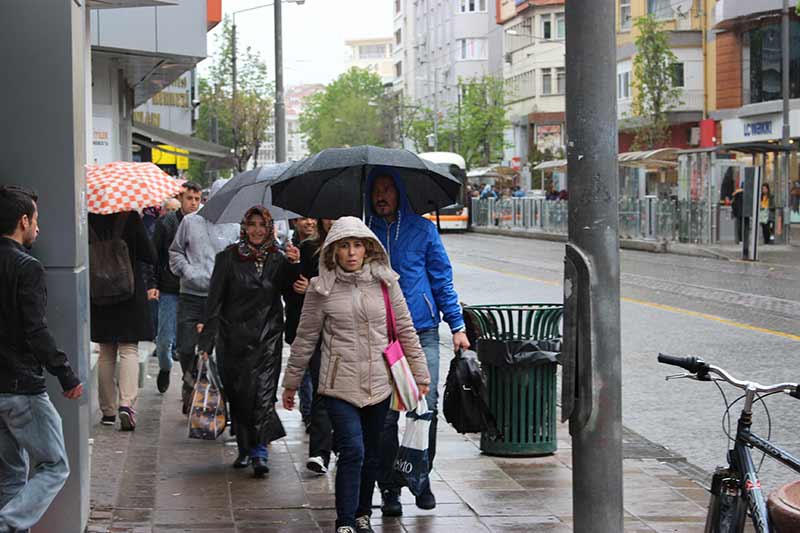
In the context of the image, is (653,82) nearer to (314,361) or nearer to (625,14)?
(625,14)

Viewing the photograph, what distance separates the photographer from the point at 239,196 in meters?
9.93

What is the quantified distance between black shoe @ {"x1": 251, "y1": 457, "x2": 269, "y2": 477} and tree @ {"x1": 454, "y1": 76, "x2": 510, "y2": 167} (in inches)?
2681

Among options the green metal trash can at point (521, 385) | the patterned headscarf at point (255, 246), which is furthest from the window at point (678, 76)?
the patterned headscarf at point (255, 246)

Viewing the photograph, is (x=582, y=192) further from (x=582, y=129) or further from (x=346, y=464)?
(x=346, y=464)

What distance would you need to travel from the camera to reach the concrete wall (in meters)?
5.91

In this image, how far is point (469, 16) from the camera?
99312 mm

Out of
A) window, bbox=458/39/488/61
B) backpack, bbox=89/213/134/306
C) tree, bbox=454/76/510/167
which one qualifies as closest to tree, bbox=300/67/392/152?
window, bbox=458/39/488/61

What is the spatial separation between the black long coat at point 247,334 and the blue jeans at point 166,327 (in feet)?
10.3

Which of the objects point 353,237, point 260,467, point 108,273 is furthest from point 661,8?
point 353,237

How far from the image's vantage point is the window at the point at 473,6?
99688 millimetres

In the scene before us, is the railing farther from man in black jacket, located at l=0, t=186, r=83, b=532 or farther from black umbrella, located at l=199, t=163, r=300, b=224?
man in black jacket, located at l=0, t=186, r=83, b=532

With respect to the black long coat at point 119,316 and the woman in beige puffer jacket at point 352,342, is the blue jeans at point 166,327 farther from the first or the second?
the woman in beige puffer jacket at point 352,342

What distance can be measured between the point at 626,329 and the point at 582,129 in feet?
37.2

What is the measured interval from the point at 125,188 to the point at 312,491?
3019mm
